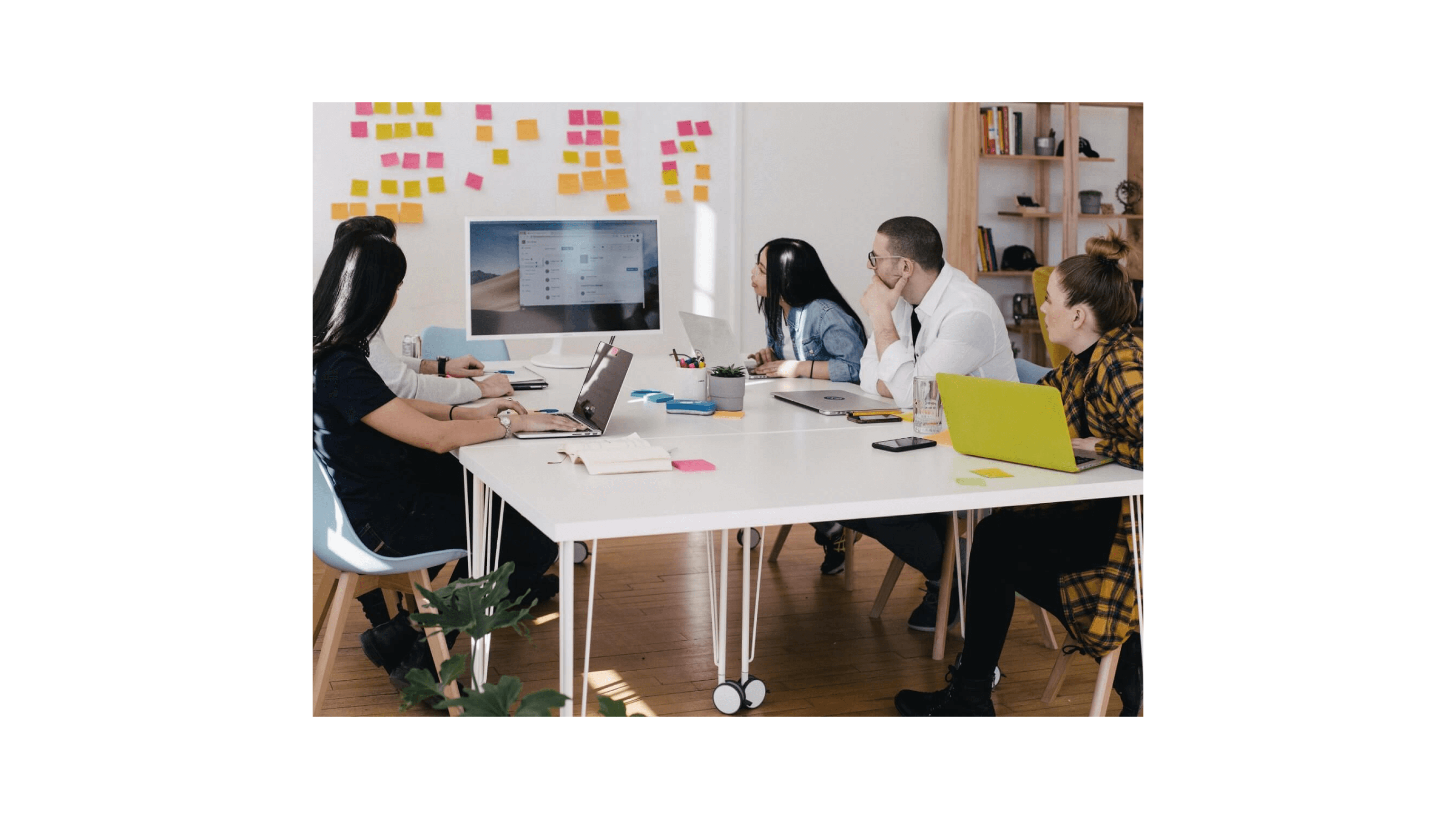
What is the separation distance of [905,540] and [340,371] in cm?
145

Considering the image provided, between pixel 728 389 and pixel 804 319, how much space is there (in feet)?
3.05

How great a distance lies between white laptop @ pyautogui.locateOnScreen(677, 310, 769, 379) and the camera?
11.7 ft

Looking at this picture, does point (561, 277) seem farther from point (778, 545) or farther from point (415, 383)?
point (778, 545)

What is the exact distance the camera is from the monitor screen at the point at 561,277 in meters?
3.59

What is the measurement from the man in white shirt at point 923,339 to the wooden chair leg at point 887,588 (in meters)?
0.10

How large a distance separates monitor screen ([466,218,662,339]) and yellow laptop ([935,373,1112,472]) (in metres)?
1.60

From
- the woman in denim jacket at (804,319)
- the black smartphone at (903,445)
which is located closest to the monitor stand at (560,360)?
the woman in denim jacket at (804,319)

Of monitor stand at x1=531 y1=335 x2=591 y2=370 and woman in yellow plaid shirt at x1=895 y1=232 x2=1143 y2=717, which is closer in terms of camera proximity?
woman in yellow plaid shirt at x1=895 y1=232 x2=1143 y2=717

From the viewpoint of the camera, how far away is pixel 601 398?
2553mm

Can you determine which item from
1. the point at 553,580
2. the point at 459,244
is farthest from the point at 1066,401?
the point at 459,244

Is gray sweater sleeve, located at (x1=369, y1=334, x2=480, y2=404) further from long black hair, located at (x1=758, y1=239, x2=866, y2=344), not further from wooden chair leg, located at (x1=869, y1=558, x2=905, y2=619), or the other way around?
wooden chair leg, located at (x1=869, y1=558, x2=905, y2=619)

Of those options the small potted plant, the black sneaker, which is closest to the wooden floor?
the black sneaker

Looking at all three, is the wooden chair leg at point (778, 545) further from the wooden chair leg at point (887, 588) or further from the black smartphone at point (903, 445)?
the black smartphone at point (903, 445)
